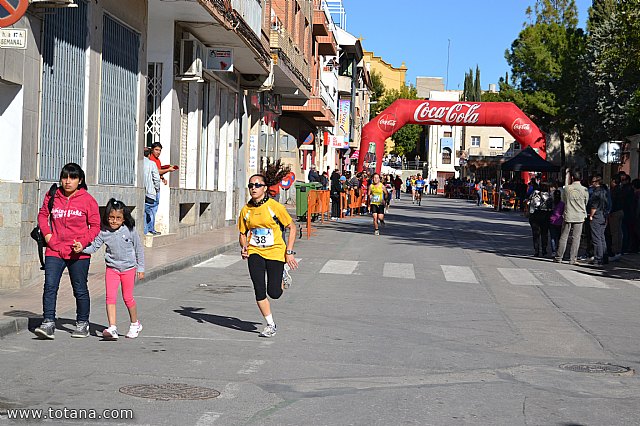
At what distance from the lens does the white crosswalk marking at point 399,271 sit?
17625 mm

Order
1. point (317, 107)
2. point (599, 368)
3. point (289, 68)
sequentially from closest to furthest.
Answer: point (599, 368), point (289, 68), point (317, 107)

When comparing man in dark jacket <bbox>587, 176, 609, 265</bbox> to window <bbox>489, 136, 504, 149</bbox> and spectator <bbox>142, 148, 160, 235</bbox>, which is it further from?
window <bbox>489, 136, 504, 149</bbox>

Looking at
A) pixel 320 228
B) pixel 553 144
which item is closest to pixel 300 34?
pixel 320 228

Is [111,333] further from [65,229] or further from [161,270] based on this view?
[161,270]

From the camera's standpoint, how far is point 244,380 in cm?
799

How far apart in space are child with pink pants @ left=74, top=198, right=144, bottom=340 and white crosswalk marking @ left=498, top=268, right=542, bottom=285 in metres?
8.99

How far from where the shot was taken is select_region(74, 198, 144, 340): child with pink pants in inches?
388

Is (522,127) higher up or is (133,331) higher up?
(522,127)

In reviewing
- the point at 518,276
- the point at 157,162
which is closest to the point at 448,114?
the point at 157,162

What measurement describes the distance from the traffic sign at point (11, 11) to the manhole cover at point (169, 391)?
4034 mm

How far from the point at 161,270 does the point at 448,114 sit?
36917 mm

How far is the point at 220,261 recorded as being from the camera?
62.6 feet

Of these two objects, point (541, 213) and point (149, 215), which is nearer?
point (149, 215)

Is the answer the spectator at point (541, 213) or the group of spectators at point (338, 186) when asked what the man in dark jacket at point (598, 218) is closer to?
the spectator at point (541, 213)
